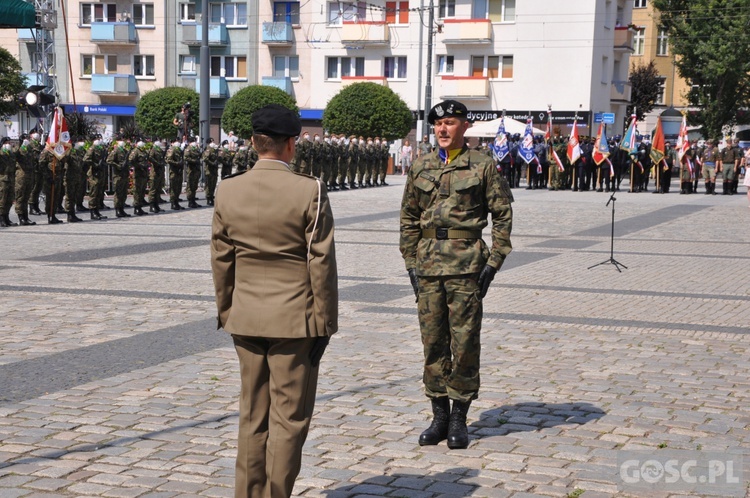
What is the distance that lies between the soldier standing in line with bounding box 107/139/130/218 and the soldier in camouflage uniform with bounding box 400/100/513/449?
1850 cm

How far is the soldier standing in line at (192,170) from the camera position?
88.8 feet

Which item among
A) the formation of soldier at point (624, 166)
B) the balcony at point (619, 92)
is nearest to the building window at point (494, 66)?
the balcony at point (619, 92)

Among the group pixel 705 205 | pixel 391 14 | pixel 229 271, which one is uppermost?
pixel 391 14

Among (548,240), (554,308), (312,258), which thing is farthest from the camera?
(548,240)

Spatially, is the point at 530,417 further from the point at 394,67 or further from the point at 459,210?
the point at 394,67

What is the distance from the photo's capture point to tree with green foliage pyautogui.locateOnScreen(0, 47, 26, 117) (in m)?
43.1

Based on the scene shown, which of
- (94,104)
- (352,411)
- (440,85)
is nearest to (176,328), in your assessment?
(352,411)

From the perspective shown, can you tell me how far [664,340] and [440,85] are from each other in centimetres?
4969

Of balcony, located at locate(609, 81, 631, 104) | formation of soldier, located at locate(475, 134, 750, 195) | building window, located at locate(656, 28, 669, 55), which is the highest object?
building window, located at locate(656, 28, 669, 55)

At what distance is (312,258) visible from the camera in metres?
4.52

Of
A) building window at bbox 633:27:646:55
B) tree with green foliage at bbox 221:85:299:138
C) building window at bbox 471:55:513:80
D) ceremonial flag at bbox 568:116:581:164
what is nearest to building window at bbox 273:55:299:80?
tree with green foliage at bbox 221:85:299:138

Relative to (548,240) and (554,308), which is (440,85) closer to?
(548,240)

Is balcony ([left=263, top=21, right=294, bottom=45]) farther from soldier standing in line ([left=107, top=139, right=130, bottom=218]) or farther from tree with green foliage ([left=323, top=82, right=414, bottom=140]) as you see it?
soldier standing in line ([left=107, top=139, right=130, bottom=218])

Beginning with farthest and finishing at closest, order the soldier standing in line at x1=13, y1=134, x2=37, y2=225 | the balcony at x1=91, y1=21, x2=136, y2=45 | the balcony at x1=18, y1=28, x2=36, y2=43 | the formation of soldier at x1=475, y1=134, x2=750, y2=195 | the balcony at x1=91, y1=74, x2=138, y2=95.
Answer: the balcony at x1=18, y1=28, x2=36, y2=43 → the balcony at x1=91, y1=74, x2=138, y2=95 → the balcony at x1=91, y1=21, x2=136, y2=45 → the formation of soldier at x1=475, y1=134, x2=750, y2=195 → the soldier standing in line at x1=13, y1=134, x2=37, y2=225
